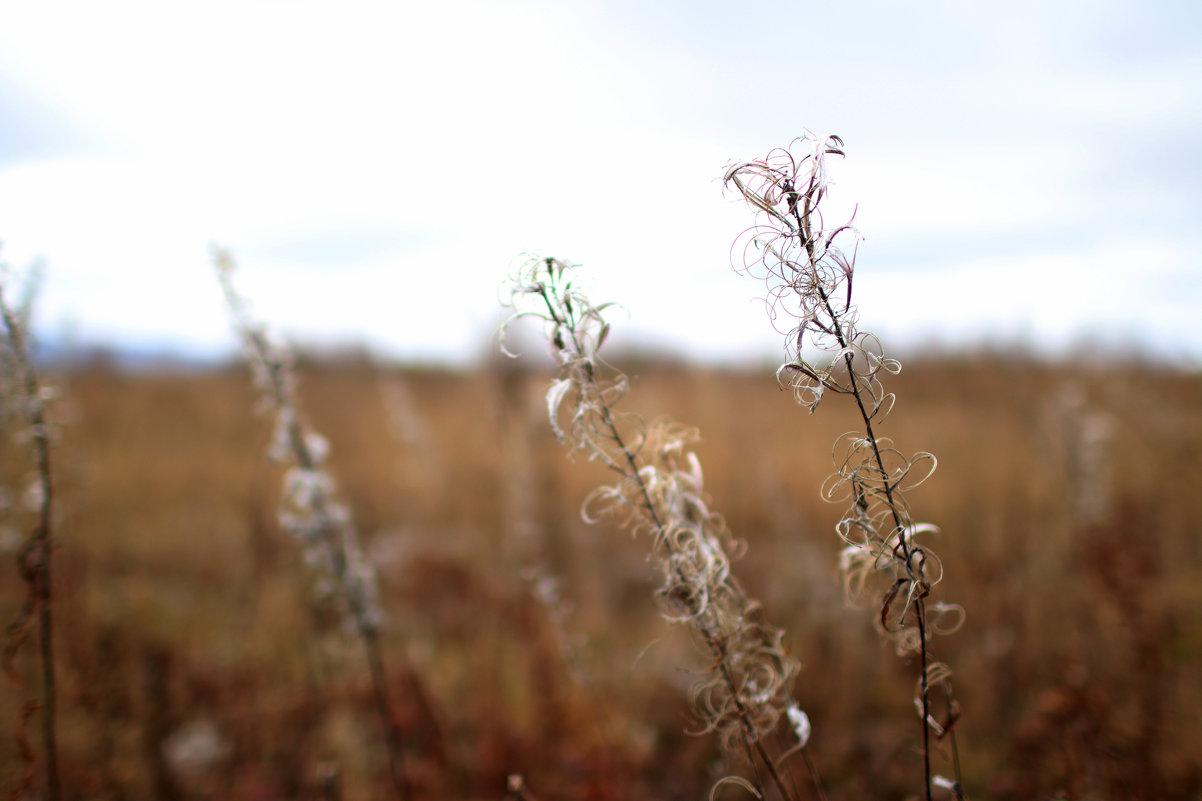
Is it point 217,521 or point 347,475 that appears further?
point 347,475

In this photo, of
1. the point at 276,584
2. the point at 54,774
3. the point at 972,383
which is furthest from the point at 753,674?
the point at 972,383

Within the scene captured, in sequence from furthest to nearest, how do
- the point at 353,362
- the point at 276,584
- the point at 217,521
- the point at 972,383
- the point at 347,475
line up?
the point at 353,362 → the point at 972,383 → the point at 347,475 → the point at 217,521 → the point at 276,584

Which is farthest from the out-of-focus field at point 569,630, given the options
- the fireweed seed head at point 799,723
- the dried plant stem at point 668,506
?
the fireweed seed head at point 799,723

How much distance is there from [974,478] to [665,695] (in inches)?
254

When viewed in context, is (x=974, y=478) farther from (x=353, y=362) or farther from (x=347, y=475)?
(x=353, y=362)

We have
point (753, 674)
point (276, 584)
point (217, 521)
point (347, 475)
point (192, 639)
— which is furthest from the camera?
point (347, 475)

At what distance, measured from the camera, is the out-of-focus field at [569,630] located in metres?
2.68

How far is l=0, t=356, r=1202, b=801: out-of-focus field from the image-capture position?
8.79 ft

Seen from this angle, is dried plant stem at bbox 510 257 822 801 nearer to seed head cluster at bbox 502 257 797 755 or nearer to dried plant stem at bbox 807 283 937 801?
seed head cluster at bbox 502 257 797 755

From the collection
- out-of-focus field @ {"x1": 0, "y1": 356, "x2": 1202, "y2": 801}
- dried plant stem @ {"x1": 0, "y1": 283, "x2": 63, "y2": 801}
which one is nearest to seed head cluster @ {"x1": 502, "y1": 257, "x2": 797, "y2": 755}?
out-of-focus field @ {"x1": 0, "y1": 356, "x2": 1202, "y2": 801}

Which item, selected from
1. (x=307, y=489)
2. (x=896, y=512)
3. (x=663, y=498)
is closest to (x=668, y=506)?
(x=663, y=498)

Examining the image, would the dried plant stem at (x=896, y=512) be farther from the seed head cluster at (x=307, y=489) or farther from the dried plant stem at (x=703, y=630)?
the seed head cluster at (x=307, y=489)

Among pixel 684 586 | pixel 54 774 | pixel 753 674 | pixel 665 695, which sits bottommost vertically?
pixel 665 695

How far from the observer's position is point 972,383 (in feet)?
57.1
